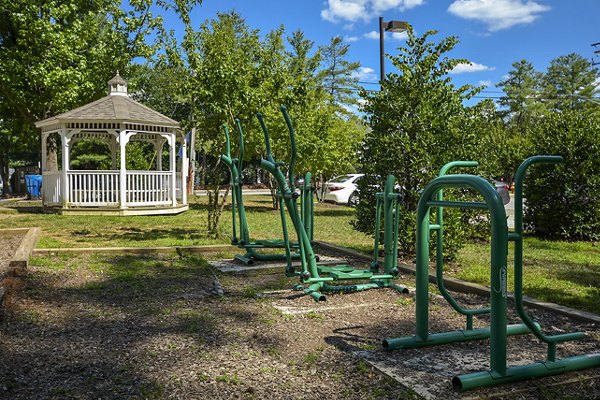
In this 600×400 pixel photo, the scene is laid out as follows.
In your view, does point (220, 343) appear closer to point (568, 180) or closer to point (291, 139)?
point (291, 139)

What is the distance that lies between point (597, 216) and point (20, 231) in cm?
1051

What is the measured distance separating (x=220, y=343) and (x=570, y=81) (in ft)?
232

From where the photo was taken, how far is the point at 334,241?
31.2 feet

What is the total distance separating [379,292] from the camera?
5.31 m

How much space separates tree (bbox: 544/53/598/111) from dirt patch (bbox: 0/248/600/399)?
6545cm

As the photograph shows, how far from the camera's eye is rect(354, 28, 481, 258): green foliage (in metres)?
6.70

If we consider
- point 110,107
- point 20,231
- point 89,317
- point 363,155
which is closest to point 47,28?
point 110,107

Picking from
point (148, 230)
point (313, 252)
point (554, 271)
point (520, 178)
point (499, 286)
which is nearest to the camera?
point (499, 286)

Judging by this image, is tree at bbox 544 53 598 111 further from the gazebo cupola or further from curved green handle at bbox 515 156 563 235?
curved green handle at bbox 515 156 563 235

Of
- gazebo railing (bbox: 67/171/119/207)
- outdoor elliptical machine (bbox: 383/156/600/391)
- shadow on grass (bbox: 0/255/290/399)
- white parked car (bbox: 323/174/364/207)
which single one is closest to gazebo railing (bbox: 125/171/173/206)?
gazebo railing (bbox: 67/171/119/207)

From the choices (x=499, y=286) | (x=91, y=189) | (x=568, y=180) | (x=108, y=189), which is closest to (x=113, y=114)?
(x=108, y=189)

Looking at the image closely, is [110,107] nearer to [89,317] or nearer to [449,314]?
[89,317]

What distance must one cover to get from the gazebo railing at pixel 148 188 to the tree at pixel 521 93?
52.4 meters

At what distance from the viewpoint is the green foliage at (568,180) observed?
9320mm
